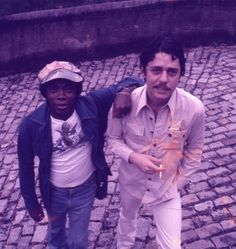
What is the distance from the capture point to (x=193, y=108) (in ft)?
10.8

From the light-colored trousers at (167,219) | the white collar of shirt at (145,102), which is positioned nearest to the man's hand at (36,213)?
the light-colored trousers at (167,219)

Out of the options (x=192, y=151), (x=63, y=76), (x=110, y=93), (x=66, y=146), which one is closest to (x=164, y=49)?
(x=110, y=93)

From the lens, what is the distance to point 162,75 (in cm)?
312

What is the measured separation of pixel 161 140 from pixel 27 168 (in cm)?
117

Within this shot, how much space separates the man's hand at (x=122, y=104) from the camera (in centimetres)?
326

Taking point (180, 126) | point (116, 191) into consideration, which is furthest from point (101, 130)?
point (116, 191)

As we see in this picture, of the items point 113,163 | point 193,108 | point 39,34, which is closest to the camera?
point 193,108

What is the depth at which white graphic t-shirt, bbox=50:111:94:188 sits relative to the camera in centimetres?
340

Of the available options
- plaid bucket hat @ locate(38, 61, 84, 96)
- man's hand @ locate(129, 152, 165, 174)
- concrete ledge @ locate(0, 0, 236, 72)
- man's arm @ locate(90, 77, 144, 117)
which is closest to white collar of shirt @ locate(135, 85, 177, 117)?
man's arm @ locate(90, 77, 144, 117)

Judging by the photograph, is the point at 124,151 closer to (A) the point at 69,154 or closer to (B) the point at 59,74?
(A) the point at 69,154

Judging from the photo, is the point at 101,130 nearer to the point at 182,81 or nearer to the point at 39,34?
the point at 182,81

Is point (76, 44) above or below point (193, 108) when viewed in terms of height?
below

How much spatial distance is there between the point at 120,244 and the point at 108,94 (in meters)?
1.82

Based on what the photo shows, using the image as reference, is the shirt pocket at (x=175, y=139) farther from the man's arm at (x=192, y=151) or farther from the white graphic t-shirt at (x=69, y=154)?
the white graphic t-shirt at (x=69, y=154)
